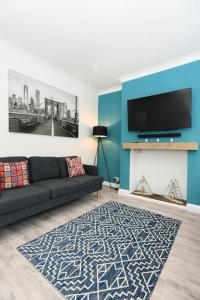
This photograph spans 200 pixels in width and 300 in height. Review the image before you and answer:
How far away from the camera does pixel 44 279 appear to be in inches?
51.3

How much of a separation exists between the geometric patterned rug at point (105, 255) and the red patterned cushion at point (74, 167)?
0.96 meters

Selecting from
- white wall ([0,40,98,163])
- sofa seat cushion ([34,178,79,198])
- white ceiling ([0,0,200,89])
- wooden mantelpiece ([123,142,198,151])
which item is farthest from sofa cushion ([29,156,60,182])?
white ceiling ([0,0,200,89])

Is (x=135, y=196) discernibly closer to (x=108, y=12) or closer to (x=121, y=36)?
(x=121, y=36)

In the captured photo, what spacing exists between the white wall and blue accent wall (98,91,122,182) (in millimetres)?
236

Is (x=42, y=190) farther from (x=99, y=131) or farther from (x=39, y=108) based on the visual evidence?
(x=99, y=131)

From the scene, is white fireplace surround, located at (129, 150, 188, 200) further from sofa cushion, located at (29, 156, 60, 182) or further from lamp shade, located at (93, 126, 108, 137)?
sofa cushion, located at (29, 156, 60, 182)

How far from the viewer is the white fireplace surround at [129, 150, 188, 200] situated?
319 centimetres

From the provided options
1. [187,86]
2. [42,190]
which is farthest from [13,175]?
[187,86]

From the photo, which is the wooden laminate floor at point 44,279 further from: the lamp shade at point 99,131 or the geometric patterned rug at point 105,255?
the lamp shade at point 99,131

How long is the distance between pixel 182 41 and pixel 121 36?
0.95 meters

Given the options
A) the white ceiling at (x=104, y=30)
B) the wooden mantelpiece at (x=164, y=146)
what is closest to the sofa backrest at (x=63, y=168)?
the wooden mantelpiece at (x=164, y=146)

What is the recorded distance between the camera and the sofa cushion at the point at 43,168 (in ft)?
8.86

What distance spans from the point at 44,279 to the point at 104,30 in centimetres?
294

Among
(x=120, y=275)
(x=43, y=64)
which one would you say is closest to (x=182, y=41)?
(x=43, y=64)
